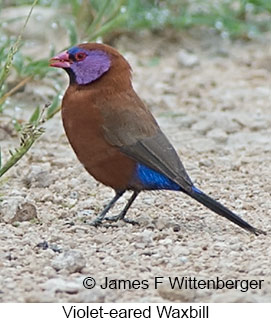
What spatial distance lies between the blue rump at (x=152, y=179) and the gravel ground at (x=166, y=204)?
0.17 metres

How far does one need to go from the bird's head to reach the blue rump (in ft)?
1.65

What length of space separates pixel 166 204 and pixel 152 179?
1.47 feet

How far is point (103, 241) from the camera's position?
4.62 m

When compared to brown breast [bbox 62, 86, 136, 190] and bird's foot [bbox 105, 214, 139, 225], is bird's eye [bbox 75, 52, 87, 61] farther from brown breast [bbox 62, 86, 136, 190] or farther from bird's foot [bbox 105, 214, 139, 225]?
bird's foot [bbox 105, 214, 139, 225]

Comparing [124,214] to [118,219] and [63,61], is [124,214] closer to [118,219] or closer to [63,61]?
[118,219]

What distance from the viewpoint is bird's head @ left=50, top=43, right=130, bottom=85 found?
5.04 m

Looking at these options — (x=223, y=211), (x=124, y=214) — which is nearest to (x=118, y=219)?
(x=124, y=214)

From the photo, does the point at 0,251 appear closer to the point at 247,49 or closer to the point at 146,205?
the point at 146,205

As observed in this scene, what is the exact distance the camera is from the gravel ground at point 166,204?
13.5 feet

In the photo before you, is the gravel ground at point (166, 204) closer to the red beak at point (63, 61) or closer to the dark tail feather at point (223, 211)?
the dark tail feather at point (223, 211)

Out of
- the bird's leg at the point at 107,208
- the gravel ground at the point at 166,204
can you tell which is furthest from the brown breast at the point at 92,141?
the gravel ground at the point at 166,204

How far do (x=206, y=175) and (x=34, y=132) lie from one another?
1.41m

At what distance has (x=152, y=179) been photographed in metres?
4.95

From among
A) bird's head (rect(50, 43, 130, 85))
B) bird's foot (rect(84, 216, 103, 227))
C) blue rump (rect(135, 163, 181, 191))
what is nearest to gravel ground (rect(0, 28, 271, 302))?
bird's foot (rect(84, 216, 103, 227))
